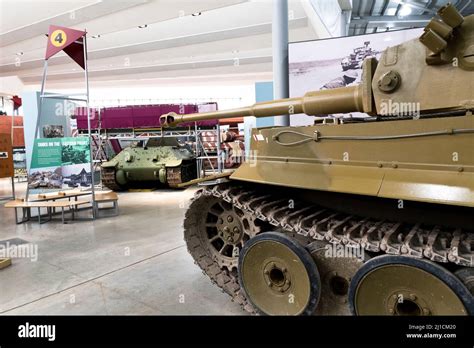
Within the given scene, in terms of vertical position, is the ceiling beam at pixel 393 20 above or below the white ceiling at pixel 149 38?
below

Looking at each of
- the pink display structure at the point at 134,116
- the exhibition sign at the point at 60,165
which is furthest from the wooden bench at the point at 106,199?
the pink display structure at the point at 134,116

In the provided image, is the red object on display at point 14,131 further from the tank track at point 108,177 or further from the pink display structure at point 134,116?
the tank track at point 108,177

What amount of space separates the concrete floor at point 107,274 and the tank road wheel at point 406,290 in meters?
1.41

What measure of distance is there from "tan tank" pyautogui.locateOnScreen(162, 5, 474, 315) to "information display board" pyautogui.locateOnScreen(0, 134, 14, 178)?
31.5 ft

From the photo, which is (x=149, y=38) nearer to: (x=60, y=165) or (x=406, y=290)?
(x=60, y=165)

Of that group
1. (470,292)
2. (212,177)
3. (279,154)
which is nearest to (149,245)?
(212,177)

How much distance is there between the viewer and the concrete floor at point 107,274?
409cm

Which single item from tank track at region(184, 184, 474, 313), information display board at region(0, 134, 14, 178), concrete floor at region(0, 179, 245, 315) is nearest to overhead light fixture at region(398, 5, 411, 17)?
concrete floor at region(0, 179, 245, 315)

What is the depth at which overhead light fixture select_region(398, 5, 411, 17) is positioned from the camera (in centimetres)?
1382

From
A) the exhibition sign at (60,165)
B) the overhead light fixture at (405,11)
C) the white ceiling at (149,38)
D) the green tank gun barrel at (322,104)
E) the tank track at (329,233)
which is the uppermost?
the white ceiling at (149,38)

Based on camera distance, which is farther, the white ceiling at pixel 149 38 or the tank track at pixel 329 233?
the white ceiling at pixel 149 38

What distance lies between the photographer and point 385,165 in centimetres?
306

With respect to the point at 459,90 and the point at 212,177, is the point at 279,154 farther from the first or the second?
the point at 459,90
